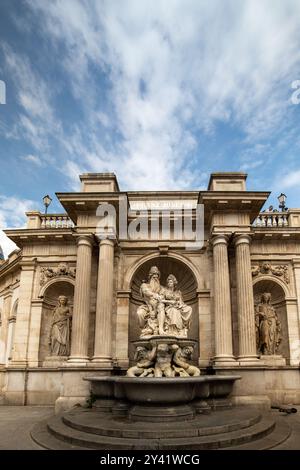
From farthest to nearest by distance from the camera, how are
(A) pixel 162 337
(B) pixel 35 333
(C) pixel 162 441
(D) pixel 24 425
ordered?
(B) pixel 35 333
(A) pixel 162 337
(D) pixel 24 425
(C) pixel 162 441

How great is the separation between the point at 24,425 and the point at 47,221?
327 inches

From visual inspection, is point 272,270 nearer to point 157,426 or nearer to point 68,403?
point 157,426

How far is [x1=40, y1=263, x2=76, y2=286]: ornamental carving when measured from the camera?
45.5 feet

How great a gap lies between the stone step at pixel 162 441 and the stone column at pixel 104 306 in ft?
12.8

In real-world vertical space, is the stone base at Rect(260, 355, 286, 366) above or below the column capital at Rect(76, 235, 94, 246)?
below

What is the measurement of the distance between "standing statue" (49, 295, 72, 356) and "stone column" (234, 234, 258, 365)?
6.33 m

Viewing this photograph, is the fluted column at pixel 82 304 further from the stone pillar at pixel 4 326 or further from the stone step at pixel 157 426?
the stone pillar at pixel 4 326

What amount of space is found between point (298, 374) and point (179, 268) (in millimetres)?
5364

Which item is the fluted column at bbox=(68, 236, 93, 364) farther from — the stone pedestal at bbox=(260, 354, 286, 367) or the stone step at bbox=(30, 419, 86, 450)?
the stone pedestal at bbox=(260, 354, 286, 367)

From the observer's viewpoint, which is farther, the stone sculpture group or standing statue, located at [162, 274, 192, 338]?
standing statue, located at [162, 274, 192, 338]

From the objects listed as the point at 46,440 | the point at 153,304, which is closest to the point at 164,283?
the point at 153,304

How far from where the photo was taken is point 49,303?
14.2 m

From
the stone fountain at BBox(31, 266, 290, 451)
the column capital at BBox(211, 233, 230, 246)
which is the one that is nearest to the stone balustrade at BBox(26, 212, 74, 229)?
the stone fountain at BBox(31, 266, 290, 451)
